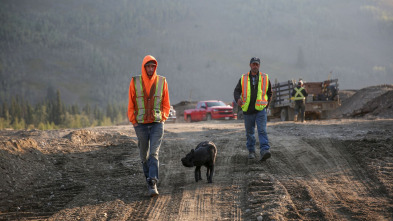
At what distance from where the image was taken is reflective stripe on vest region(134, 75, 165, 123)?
622cm

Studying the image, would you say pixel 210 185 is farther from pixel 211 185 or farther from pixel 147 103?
pixel 147 103

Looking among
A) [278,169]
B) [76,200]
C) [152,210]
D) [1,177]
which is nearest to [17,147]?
[1,177]

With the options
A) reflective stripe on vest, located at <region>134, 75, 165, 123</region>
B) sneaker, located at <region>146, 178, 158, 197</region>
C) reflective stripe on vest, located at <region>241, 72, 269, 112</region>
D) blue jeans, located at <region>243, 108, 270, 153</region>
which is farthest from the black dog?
reflective stripe on vest, located at <region>241, 72, 269, 112</region>

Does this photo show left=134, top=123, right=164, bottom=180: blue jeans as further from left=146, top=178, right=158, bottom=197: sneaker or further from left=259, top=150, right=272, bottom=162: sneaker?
left=259, top=150, right=272, bottom=162: sneaker

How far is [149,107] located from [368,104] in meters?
25.4

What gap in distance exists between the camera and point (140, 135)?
6.36m

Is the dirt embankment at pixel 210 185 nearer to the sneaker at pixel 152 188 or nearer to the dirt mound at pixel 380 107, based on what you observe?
the sneaker at pixel 152 188

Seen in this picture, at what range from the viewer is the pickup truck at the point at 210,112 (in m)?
29.0

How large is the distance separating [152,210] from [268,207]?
1557 mm

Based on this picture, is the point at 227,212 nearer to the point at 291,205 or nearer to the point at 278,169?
the point at 291,205

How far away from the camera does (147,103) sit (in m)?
6.25

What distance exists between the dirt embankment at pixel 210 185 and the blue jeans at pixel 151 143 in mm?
440

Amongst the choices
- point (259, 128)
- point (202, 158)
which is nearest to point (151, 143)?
point (202, 158)

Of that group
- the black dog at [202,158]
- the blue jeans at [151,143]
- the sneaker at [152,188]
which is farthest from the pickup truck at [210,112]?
the sneaker at [152,188]
